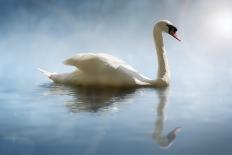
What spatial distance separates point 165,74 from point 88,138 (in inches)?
214

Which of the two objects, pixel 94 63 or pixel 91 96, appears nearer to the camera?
pixel 91 96

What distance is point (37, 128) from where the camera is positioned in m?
6.22

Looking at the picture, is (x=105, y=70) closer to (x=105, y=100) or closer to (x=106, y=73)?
(x=106, y=73)

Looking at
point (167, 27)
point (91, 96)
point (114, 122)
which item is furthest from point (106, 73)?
point (114, 122)

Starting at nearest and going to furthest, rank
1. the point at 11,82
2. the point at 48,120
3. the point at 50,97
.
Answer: the point at 48,120 < the point at 50,97 < the point at 11,82

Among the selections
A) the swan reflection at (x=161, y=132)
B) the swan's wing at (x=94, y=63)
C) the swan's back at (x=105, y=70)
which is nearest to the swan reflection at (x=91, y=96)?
the swan's back at (x=105, y=70)

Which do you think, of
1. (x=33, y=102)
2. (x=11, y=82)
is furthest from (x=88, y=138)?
(x=11, y=82)

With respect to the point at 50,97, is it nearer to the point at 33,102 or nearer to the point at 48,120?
→ the point at 33,102

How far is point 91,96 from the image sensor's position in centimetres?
899

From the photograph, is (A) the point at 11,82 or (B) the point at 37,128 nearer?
(B) the point at 37,128

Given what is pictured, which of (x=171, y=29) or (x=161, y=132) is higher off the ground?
(x=171, y=29)

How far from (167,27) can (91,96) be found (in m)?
3.16

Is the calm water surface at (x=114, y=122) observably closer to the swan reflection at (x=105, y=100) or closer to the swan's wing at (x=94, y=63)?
the swan reflection at (x=105, y=100)

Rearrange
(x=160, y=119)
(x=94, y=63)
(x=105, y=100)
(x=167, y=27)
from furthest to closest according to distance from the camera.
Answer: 1. (x=167, y=27)
2. (x=94, y=63)
3. (x=105, y=100)
4. (x=160, y=119)
